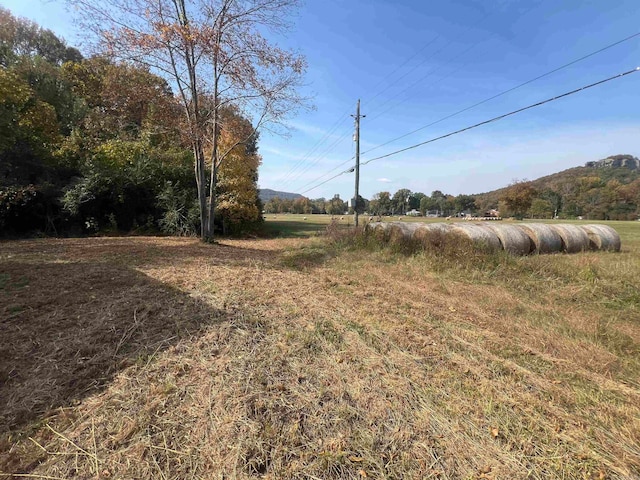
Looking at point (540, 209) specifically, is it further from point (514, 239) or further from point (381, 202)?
point (514, 239)

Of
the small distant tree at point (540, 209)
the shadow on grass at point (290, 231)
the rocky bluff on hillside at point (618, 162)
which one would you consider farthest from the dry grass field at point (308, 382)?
the rocky bluff on hillside at point (618, 162)

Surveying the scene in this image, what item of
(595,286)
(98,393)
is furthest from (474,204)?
(98,393)

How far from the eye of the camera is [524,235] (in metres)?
9.91

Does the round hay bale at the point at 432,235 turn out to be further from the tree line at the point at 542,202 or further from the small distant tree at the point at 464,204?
the small distant tree at the point at 464,204

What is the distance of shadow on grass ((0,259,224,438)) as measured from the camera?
2166 millimetres

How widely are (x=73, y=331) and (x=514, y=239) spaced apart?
1126cm

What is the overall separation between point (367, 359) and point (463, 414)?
95 centimetres

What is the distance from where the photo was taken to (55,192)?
12578 millimetres

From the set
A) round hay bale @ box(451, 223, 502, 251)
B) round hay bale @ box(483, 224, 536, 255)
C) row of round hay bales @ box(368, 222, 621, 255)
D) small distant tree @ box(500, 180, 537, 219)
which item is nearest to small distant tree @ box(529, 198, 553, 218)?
small distant tree @ box(500, 180, 537, 219)

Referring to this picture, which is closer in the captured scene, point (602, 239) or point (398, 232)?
point (398, 232)

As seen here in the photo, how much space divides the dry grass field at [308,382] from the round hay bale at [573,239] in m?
6.97

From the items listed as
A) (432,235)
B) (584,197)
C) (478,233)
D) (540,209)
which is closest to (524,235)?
(478,233)

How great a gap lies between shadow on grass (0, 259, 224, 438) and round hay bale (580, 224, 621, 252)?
14.1m

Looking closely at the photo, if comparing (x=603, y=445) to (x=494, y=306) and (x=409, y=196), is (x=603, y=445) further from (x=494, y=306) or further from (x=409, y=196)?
(x=409, y=196)
